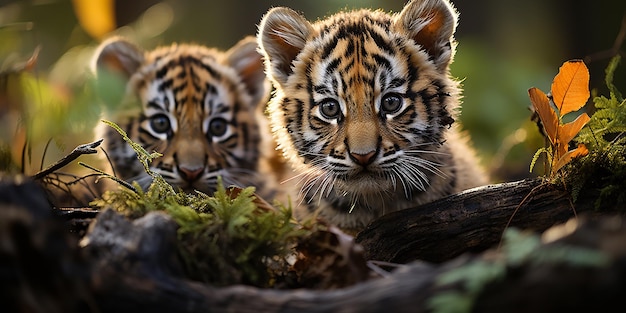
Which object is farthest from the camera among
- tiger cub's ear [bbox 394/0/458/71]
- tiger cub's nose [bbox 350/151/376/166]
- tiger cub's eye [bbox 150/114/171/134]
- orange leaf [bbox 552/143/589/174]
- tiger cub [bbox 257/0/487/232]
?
tiger cub's eye [bbox 150/114/171/134]

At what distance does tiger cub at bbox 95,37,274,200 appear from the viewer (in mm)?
3285

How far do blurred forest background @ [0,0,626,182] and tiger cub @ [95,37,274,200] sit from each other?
21 centimetres

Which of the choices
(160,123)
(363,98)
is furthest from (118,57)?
(363,98)

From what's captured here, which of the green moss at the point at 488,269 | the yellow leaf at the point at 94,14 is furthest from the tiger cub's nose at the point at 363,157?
the yellow leaf at the point at 94,14

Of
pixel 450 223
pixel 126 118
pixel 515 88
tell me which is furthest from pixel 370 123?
pixel 515 88

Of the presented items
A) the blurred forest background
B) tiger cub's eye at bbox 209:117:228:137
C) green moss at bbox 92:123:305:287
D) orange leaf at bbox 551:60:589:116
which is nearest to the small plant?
orange leaf at bbox 551:60:589:116

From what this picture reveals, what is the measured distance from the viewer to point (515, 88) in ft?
17.6

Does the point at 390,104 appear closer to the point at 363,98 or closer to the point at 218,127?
the point at 363,98

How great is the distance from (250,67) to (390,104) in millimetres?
1288

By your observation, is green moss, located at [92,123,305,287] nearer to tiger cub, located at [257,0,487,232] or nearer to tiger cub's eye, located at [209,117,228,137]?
tiger cub, located at [257,0,487,232]

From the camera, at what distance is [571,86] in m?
2.27

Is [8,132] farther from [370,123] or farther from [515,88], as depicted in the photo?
[515,88]

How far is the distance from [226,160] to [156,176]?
120 centimetres

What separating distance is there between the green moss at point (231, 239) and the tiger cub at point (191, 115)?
1184mm
